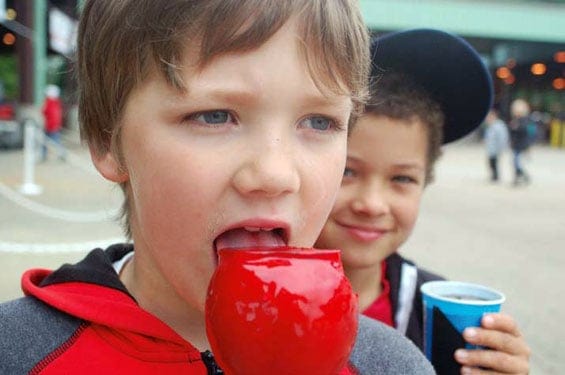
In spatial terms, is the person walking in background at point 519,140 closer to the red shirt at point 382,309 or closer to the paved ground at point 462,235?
the paved ground at point 462,235

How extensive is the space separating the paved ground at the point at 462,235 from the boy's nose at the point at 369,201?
126 centimetres

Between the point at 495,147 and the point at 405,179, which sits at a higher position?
the point at 495,147

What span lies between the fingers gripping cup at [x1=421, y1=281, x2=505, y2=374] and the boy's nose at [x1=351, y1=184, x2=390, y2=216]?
1.00 feet

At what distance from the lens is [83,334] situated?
4.72 ft

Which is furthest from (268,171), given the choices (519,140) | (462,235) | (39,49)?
(39,49)

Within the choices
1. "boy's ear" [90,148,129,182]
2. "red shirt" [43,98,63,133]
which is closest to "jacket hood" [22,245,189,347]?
"boy's ear" [90,148,129,182]

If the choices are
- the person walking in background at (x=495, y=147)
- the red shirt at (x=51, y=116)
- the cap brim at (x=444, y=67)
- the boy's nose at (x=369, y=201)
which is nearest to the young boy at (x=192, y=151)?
the boy's nose at (x=369, y=201)

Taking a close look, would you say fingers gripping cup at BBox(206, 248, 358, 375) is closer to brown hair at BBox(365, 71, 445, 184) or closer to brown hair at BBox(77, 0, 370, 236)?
brown hair at BBox(77, 0, 370, 236)

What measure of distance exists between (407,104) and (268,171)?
1171 mm

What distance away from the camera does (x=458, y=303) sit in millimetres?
1804

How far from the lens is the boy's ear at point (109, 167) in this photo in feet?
4.91

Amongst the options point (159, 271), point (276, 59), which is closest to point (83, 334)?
point (159, 271)

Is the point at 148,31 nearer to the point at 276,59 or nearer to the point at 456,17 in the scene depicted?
the point at 276,59

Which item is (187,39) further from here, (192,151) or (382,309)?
(382,309)
